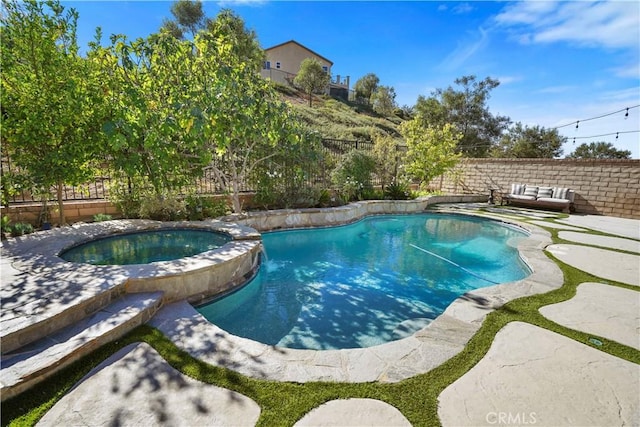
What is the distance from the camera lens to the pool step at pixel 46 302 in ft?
6.55

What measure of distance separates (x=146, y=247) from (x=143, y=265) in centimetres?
129

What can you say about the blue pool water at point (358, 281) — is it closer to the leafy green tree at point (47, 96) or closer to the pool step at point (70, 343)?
the pool step at point (70, 343)

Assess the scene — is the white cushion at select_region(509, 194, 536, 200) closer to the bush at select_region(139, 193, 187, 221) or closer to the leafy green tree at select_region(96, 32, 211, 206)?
the leafy green tree at select_region(96, 32, 211, 206)

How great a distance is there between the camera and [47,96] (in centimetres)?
414

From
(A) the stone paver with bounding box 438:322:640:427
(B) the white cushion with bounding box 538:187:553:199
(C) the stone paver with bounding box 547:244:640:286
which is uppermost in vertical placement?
(B) the white cushion with bounding box 538:187:553:199

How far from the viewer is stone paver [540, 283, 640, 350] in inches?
Answer: 99.2

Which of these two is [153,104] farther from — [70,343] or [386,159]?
[386,159]

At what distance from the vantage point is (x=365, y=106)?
3772 cm

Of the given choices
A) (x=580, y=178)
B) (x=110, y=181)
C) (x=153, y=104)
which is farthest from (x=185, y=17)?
(x=580, y=178)

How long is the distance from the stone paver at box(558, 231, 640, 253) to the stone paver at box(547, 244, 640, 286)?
0.54m

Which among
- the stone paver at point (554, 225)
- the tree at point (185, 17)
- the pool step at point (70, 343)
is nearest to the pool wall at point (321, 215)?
the stone paver at point (554, 225)

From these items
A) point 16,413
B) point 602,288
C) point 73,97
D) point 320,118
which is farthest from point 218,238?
point 320,118

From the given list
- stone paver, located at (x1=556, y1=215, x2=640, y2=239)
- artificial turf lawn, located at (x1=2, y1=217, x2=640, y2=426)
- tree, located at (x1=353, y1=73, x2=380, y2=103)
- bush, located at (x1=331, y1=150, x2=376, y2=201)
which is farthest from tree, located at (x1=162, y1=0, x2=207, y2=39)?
artificial turf lawn, located at (x1=2, y1=217, x2=640, y2=426)

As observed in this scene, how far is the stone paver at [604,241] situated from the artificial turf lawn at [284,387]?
4.39m
